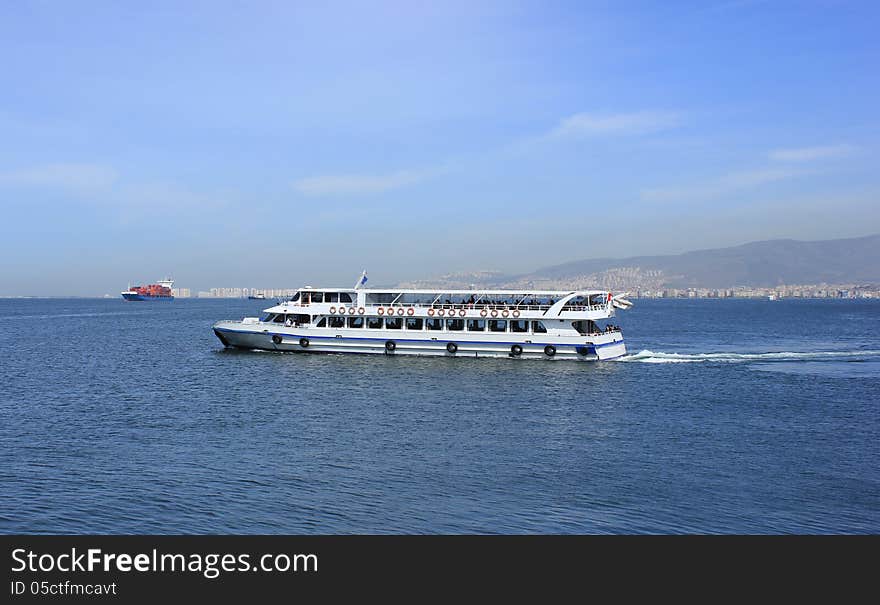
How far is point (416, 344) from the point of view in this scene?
73375 mm

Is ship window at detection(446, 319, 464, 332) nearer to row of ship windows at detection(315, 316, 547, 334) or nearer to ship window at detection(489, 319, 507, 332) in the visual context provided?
row of ship windows at detection(315, 316, 547, 334)

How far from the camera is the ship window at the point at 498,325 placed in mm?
73062

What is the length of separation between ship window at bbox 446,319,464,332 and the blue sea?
15.0 feet

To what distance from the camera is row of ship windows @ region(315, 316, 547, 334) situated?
72.6m

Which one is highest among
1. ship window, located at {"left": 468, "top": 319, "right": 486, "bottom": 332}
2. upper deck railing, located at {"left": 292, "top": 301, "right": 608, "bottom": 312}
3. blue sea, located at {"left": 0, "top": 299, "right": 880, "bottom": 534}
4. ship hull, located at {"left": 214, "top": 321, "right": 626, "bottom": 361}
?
upper deck railing, located at {"left": 292, "top": 301, "right": 608, "bottom": 312}

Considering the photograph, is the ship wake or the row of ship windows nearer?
the row of ship windows

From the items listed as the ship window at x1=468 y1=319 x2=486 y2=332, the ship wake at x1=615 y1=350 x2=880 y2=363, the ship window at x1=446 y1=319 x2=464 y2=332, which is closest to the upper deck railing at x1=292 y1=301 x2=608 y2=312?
the ship window at x1=446 y1=319 x2=464 y2=332

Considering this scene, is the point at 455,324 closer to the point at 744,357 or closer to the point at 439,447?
the point at 744,357

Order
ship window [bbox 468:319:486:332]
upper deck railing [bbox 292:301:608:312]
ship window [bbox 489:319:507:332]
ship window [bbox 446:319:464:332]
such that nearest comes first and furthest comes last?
upper deck railing [bbox 292:301:608:312], ship window [bbox 489:319:507:332], ship window [bbox 468:319:486:332], ship window [bbox 446:319:464:332]

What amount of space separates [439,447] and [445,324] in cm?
3746

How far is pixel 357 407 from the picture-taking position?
48188 mm

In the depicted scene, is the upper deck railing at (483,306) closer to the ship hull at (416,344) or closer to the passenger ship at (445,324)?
the passenger ship at (445,324)

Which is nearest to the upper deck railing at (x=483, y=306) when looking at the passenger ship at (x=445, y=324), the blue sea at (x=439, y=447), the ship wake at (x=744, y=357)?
the passenger ship at (x=445, y=324)
